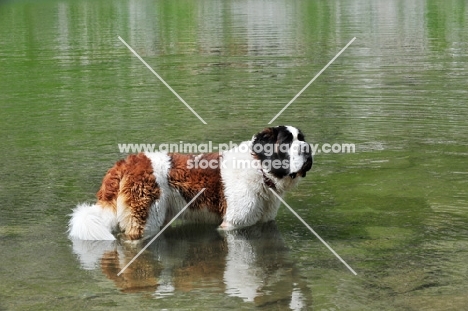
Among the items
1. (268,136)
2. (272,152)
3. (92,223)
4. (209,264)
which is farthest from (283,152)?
(92,223)

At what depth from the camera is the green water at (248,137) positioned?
7.18 meters

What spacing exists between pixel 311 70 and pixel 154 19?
983 inches

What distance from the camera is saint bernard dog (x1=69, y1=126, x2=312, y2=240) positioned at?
8.41 meters

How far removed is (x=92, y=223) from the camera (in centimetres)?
839

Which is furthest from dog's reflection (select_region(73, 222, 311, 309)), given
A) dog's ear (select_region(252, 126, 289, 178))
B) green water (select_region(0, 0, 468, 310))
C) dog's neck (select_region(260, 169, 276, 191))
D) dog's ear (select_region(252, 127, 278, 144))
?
dog's ear (select_region(252, 127, 278, 144))

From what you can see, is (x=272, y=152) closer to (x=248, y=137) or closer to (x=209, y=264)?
(x=209, y=264)

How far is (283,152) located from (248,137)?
14.6ft

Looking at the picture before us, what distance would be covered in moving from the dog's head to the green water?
2.42 ft

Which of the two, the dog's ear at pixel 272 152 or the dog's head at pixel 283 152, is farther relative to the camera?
the dog's ear at pixel 272 152

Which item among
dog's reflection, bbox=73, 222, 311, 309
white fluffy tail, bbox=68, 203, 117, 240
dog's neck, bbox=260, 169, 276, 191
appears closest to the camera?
dog's reflection, bbox=73, 222, 311, 309

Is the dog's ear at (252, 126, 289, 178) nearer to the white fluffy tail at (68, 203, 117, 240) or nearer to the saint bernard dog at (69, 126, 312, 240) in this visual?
the saint bernard dog at (69, 126, 312, 240)

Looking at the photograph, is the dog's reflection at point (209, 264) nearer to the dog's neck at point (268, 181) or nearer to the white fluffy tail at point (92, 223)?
the white fluffy tail at point (92, 223)

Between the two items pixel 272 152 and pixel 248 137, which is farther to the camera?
pixel 248 137

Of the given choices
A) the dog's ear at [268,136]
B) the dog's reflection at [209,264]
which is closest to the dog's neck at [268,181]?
the dog's ear at [268,136]
